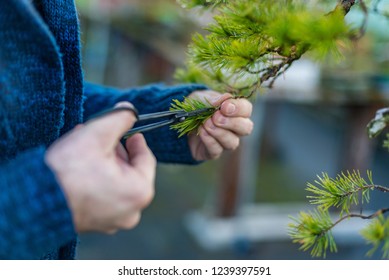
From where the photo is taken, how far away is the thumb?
0.40m

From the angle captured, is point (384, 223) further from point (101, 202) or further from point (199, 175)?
point (199, 175)

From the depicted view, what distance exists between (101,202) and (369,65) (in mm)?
2403

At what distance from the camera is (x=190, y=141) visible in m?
0.68

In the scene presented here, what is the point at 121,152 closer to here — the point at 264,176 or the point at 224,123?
the point at 224,123

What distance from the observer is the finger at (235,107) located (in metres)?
0.57

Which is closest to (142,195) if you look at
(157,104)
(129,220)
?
(129,220)

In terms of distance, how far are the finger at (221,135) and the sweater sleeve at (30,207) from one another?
0.25 meters

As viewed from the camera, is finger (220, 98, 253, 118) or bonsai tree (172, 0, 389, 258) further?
finger (220, 98, 253, 118)

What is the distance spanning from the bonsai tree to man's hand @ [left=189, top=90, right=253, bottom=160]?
0.02m

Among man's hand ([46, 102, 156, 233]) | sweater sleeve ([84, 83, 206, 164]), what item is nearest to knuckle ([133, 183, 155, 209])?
man's hand ([46, 102, 156, 233])

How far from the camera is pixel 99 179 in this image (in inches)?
15.3

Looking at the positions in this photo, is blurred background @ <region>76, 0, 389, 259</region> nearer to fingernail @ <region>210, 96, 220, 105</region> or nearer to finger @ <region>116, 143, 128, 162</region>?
fingernail @ <region>210, 96, 220, 105</region>

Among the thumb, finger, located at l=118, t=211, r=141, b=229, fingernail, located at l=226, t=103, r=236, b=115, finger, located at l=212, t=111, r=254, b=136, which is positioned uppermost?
fingernail, located at l=226, t=103, r=236, b=115
